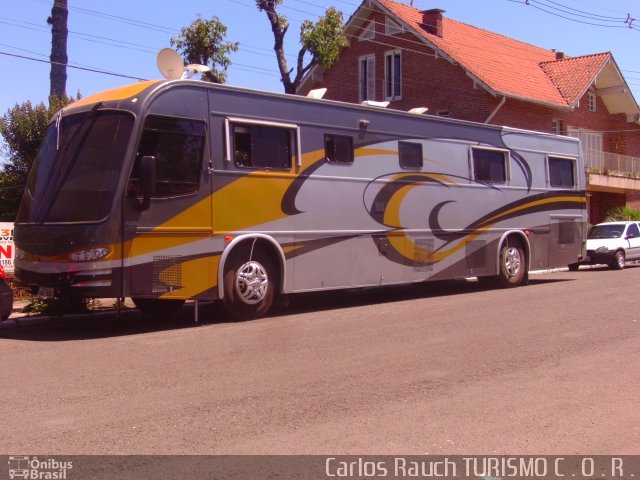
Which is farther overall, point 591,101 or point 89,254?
point 591,101

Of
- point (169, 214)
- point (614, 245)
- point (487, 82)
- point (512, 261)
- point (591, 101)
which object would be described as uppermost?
point (591, 101)

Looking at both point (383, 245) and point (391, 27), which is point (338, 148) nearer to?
point (383, 245)

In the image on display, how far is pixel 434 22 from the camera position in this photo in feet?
100

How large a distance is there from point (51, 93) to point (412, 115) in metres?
A: 11.3

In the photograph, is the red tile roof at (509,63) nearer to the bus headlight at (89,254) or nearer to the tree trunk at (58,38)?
the tree trunk at (58,38)

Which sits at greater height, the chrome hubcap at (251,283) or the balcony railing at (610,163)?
the balcony railing at (610,163)

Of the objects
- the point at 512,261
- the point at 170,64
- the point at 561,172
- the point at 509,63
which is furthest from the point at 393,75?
the point at 170,64

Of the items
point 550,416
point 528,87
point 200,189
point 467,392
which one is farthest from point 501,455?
point 528,87

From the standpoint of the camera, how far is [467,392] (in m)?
7.01

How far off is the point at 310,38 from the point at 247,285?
1335 cm

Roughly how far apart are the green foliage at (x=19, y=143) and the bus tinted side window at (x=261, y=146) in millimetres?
10004

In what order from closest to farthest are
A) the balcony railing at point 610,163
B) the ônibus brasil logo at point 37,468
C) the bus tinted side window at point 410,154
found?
the ônibus brasil logo at point 37,468, the bus tinted side window at point 410,154, the balcony railing at point 610,163

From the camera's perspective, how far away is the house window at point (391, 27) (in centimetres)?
3011

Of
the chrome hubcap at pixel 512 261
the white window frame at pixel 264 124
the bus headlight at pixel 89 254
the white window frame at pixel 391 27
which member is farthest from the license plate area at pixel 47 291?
the white window frame at pixel 391 27
